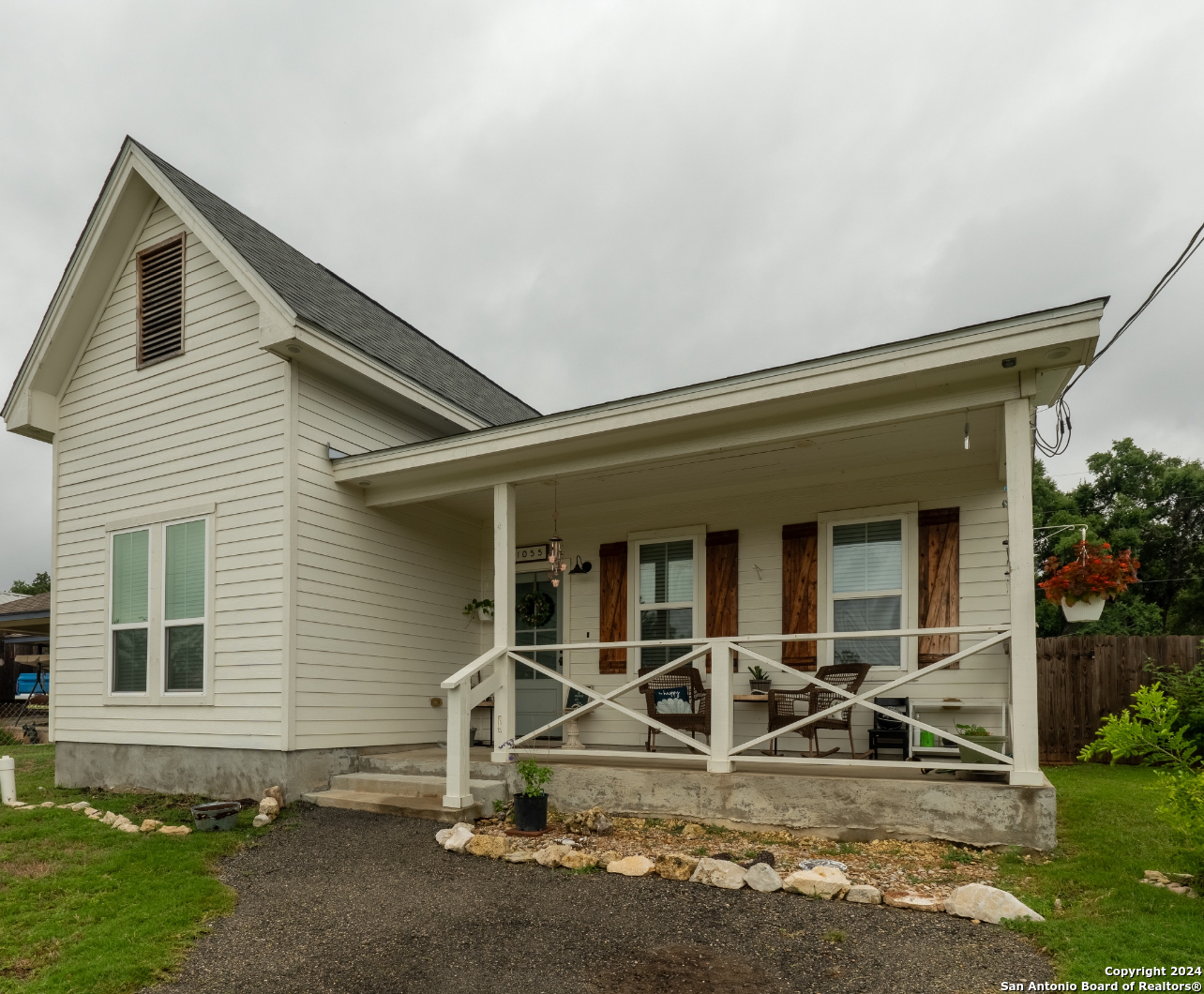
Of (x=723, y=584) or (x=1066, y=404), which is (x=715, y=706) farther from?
(x=1066, y=404)

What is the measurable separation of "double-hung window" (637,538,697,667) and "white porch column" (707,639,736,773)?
2.19 meters

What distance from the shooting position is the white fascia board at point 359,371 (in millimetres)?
7184

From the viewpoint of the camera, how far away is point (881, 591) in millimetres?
7348

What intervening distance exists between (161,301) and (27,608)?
1271 cm

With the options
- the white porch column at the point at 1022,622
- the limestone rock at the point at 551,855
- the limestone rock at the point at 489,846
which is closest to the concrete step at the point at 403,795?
the limestone rock at the point at 489,846

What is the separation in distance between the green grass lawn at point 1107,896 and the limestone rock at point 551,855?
8.12 ft

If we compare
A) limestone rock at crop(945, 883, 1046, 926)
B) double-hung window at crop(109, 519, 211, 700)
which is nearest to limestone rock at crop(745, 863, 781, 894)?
limestone rock at crop(945, 883, 1046, 926)

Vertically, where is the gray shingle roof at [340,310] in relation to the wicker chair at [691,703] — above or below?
above

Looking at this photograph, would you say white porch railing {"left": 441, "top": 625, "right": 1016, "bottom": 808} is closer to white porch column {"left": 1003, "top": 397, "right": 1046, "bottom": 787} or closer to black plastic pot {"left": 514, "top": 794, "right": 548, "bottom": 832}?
white porch column {"left": 1003, "top": 397, "right": 1046, "bottom": 787}

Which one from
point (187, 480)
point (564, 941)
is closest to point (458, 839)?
point (564, 941)

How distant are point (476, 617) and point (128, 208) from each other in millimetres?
5773

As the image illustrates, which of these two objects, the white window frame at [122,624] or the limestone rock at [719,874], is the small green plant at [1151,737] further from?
the white window frame at [122,624]

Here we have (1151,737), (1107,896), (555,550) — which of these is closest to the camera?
(1107,896)

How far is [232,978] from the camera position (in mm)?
3635
